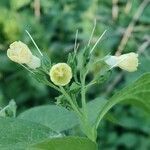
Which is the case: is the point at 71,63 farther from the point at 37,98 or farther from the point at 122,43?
the point at 37,98

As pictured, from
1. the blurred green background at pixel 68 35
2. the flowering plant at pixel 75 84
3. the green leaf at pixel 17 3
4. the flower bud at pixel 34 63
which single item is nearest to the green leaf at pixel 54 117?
the flowering plant at pixel 75 84

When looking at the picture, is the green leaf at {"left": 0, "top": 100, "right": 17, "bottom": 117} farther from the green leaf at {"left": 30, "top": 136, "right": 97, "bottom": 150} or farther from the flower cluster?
the green leaf at {"left": 30, "top": 136, "right": 97, "bottom": 150}

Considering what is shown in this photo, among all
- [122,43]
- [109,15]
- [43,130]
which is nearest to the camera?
[43,130]

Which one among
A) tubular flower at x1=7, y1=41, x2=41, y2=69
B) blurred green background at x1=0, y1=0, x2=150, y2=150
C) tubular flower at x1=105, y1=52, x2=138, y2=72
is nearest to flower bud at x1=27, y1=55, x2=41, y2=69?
tubular flower at x1=7, y1=41, x2=41, y2=69

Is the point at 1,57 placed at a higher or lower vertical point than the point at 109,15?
lower

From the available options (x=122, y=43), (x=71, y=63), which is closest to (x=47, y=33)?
(x=122, y=43)

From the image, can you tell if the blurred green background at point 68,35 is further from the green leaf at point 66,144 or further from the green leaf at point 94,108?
the green leaf at point 66,144
